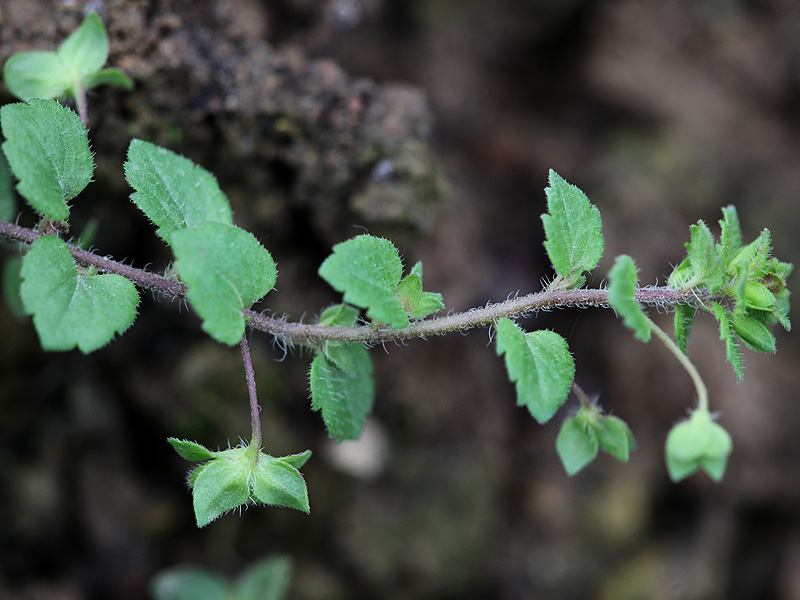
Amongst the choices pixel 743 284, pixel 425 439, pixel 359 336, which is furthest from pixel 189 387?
pixel 743 284

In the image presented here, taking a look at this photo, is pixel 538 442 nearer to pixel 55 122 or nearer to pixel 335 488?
pixel 335 488

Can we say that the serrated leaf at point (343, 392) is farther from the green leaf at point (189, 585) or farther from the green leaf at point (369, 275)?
the green leaf at point (189, 585)

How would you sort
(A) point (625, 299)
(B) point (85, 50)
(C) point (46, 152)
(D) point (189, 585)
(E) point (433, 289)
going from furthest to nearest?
(E) point (433, 289) → (D) point (189, 585) → (B) point (85, 50) → (C) point (46, 152) → (A) point (625, 299)

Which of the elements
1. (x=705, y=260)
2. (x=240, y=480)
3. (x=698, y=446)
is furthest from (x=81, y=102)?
(x=698, y=446)

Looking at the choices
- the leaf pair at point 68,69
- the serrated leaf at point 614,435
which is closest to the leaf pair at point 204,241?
the leaf pair at point 68,69

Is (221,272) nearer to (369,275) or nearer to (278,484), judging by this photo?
(369,275)

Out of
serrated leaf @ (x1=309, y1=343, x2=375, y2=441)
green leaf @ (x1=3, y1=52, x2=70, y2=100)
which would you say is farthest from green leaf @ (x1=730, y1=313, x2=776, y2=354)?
green leaf @ (x1=3, y1=52, x2=70, y2=100)

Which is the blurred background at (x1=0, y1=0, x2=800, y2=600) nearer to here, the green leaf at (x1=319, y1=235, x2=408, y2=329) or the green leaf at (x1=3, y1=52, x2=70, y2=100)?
the green leaf at (x1=3, y1=52, x2=70, y2=100)
